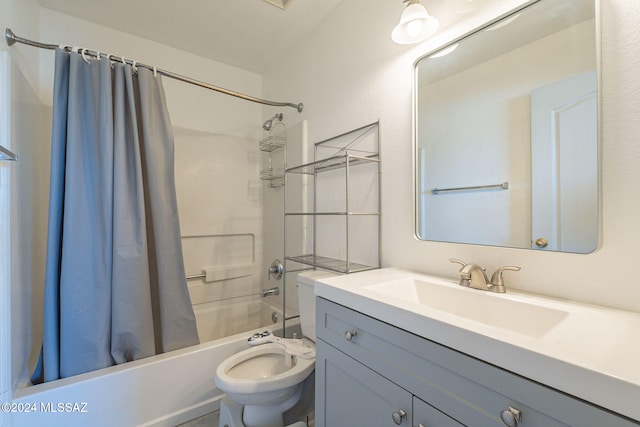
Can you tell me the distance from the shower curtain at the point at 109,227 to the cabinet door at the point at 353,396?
1013 mm

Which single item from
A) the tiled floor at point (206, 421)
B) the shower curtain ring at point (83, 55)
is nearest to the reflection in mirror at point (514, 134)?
the tiled floor at point (206, 421)

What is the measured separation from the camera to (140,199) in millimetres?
1482

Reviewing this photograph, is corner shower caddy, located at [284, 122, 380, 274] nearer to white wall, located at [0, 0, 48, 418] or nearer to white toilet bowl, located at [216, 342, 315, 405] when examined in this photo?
white toilet bowl, located at [216, 342, 315, 405]

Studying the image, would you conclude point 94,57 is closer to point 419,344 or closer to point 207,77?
point 207,77

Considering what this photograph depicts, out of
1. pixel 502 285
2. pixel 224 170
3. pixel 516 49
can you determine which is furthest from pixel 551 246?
pixel 224 170

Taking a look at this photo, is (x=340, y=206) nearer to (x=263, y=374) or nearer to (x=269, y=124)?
(x=263, y=374)

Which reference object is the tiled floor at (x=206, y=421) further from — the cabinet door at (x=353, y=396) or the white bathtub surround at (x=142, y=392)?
the cabinet door at (x=353, y=396)

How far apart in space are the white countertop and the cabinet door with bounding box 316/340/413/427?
20cm

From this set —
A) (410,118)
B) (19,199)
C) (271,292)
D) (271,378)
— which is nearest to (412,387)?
(271,378)

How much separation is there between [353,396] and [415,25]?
4.76 feet

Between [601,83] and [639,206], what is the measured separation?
0.36m

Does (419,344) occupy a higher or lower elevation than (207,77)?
lower

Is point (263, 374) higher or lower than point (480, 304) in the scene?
lower

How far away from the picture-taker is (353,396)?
877mm
